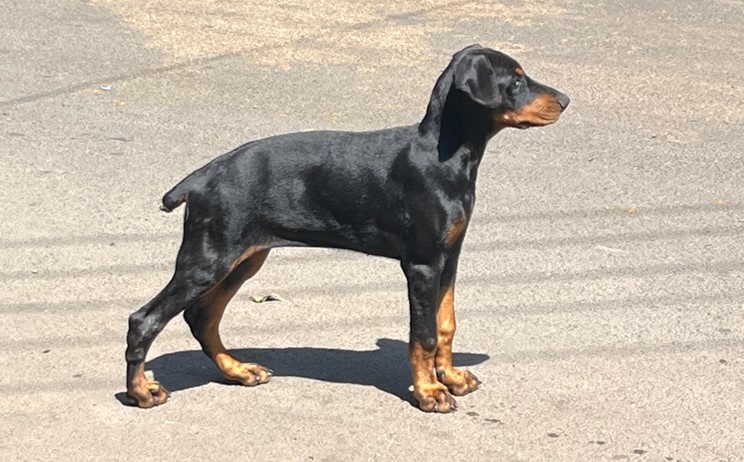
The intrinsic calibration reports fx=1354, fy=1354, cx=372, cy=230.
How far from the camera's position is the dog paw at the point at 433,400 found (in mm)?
5543

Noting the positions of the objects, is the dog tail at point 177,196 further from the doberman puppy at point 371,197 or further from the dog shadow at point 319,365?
the dog shadow at point 319,365

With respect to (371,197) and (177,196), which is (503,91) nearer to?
(371,197)

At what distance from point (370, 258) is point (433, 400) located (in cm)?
180

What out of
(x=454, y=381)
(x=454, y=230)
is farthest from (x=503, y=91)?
(x=454, y=381)

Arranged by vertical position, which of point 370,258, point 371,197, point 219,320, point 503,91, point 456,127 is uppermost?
point 503,91

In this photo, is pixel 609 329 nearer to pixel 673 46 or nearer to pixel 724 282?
pixel 724 282

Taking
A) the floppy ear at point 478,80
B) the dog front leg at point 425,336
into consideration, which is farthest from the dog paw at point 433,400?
the floppy ear at point 478,80

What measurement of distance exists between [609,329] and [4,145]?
14.6ft

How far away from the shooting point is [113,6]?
40.5ft

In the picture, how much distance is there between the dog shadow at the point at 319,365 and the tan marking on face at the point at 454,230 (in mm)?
749

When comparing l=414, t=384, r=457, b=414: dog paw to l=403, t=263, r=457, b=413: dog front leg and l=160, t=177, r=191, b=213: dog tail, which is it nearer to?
l=403, t=263, r=457, b=413: dog front leg

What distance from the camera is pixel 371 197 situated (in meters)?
5.48

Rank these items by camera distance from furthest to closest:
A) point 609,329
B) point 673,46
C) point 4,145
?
point 673,46, point 4,145, point 609,329

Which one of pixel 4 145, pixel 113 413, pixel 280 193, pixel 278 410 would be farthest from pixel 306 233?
pixel 4 145
